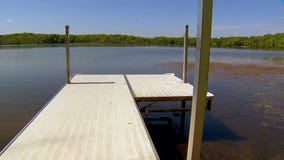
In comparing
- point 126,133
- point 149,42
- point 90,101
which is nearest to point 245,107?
point 90,101

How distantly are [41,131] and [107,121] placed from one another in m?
1.02

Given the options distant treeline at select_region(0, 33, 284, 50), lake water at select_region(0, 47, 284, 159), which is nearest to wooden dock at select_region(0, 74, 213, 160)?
lake water at select_region(0, 47, 284, 159)

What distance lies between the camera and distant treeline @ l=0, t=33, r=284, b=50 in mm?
60388

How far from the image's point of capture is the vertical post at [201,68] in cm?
171

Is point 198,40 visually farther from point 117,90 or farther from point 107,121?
point 117,90

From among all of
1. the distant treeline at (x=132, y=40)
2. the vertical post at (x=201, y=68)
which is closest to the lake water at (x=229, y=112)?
the vertical post at (x=201, y=68)

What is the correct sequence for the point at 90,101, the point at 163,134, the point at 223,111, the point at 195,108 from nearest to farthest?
the point at 195,108
the point at 90,101
the point at 163,134
the point at 223,111

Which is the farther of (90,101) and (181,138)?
(181,138)

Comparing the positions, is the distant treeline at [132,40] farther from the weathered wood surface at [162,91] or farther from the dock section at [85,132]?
the dock section at [85,132]

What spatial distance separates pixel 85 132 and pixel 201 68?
2255mm

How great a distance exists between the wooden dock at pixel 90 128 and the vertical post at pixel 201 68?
0.90m

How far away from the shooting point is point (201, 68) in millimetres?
1789

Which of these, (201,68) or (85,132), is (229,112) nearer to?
(85,132)

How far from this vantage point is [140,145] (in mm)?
3004
